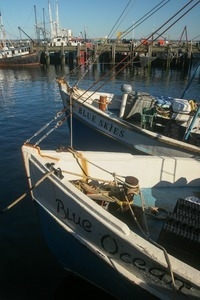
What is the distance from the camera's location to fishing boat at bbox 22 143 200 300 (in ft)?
12.7

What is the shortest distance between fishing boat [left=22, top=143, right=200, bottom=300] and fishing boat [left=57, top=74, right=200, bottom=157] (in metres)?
2.62

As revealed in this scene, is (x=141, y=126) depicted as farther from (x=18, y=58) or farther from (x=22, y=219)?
(x=18, y=58)

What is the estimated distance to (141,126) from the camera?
34.2 feet

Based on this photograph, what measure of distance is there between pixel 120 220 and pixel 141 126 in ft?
18.3

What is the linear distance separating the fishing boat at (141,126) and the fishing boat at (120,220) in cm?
262

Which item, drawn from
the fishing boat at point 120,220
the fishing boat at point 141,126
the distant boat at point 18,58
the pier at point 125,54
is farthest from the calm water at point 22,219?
the pier at point 125,54

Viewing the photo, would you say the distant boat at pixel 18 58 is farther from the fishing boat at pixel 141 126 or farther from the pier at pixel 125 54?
the fishing boat at pixel 141 126

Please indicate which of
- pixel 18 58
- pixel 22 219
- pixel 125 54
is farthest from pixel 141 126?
pixel 18 58

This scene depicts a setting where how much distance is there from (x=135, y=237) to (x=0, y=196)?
723 centimetres

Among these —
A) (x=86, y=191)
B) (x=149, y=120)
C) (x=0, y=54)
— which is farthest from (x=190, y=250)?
(x=0, y=54)

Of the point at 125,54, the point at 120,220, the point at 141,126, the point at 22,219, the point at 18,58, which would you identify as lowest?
the point at 22,219

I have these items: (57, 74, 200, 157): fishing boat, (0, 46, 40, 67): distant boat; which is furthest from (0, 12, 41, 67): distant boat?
(57, 74, 200, 157): fishing boat

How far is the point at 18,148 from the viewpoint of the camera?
46.9 feet

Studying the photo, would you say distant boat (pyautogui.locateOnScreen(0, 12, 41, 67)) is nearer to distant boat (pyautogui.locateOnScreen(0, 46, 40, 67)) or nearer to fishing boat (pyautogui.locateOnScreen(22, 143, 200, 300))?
distant boat (pyautogui.locateOnScreen(0, 46, 40, 67))
